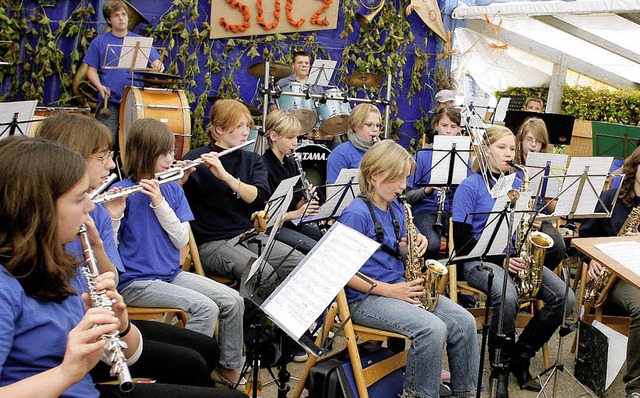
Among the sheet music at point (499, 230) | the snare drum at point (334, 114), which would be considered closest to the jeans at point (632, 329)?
the sheet music at point (499, 230)

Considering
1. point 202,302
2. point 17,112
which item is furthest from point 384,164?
point 17,112

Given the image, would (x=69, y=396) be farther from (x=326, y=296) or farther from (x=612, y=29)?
(x=612, y=29)

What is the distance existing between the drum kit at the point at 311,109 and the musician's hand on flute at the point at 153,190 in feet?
11.9

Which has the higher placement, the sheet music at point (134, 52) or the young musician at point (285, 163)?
the sheet music at point (134, 52)

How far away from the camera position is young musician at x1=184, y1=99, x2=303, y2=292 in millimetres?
4070

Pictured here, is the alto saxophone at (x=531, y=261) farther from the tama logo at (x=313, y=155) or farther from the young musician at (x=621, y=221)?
the tama logo at (x=313, y=155)

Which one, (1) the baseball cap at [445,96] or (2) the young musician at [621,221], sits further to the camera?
(1) the baseball cap at [445,96]

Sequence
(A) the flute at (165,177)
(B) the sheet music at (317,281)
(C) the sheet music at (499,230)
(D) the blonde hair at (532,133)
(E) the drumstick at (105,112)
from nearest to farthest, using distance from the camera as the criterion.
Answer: (B) the sheet music at (317,281), (A) the flute at (165,177), (C) the sheet music at (499,230), (D) the blonde hair at (532,133), (E) the drumstick at (105,112)

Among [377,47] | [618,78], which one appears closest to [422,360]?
[377,47]

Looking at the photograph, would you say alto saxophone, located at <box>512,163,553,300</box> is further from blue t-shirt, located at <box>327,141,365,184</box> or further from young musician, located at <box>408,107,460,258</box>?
blue t-shirt, located at <box>327,141,365,184</box>

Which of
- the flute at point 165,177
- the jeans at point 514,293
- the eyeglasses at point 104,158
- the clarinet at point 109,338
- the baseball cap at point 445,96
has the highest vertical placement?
the eyeglasses at point 104,158

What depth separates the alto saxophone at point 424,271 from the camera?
3641 millimetres

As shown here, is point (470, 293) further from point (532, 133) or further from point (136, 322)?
point (136, 322)

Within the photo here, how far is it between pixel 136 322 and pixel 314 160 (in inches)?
177
